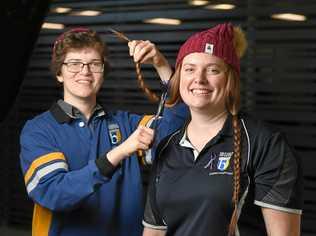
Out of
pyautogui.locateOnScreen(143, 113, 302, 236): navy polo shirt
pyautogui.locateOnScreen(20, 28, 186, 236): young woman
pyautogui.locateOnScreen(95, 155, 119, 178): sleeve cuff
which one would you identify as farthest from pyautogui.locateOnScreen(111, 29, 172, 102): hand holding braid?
pyautogui.locateOnScreen(143, 113, 302, 236): navy polo shirt

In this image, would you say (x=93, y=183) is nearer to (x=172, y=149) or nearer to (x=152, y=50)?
(x=172, y=149)

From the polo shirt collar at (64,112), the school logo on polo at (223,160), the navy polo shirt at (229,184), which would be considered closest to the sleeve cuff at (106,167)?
the navy polo shirt at (229,184)

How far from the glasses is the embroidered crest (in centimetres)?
27

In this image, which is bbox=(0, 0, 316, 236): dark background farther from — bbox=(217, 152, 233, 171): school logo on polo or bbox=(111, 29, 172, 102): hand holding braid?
bbox=(217, 152, 233, 171): school logo on polo

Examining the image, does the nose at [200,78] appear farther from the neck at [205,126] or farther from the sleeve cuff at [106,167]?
the sleeve cuff at [106,167]

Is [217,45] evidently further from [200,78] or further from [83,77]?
[83,77]

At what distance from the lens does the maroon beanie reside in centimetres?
278

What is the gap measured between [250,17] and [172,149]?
9.90 ft

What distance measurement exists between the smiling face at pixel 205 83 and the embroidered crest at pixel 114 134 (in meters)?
0.60

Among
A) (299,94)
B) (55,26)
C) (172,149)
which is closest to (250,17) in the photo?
(299,94)

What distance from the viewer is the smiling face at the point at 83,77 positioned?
3.19 meters

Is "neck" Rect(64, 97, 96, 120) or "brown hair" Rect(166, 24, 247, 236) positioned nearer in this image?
"brown hair" Rect(166, 24, 247, 236)

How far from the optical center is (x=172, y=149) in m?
2.88

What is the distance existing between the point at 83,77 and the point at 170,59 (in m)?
3.02
